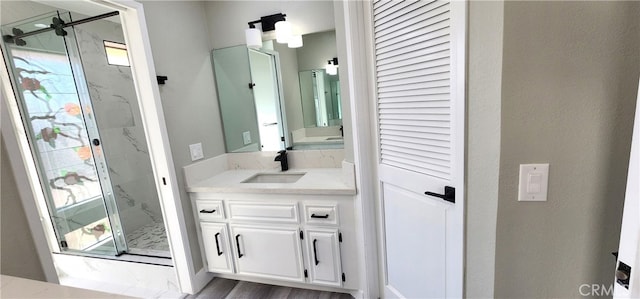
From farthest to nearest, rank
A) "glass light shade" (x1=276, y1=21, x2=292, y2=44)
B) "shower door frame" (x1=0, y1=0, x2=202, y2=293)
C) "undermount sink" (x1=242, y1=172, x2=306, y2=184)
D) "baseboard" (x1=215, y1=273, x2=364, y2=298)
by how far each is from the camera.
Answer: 1. "undermount sink" (x1=242, y1=172, x2=306, y2=184)
2. "glass light shade" (x1=276, y1=21, x2=292, y2=44)
3. "baseboard" (x1=215, y1=273, x2=364, y2=298)
4. "shower door frame" (x1=0, y1=0, x2=202, y2=293)

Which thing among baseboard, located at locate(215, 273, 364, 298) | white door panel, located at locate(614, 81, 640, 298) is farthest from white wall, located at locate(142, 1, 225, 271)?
white door panel, located at locate(614, 81, 640, 298)

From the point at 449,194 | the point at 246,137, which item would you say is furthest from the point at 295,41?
the point at 449,194

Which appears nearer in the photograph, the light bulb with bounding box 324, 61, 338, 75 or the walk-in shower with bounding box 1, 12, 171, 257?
the light bulb with bounding box 324, 61, 338, 75

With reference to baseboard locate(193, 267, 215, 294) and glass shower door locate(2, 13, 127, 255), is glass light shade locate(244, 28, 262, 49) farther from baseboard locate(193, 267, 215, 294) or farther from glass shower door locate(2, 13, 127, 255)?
baseboard locate(193, 267, 215, 294)

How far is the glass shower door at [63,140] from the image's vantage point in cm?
227

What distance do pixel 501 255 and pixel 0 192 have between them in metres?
1.64

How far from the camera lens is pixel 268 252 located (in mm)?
1885

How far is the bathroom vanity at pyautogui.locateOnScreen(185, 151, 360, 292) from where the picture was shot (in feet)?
5.57

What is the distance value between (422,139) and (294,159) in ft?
4.16

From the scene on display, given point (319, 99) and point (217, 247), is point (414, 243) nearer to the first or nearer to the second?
point (319, 99)

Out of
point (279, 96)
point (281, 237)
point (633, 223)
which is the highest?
point (279, 96)

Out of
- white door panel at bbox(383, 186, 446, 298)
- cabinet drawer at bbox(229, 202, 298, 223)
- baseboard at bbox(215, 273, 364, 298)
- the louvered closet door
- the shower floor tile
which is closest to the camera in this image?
the louvered closet door

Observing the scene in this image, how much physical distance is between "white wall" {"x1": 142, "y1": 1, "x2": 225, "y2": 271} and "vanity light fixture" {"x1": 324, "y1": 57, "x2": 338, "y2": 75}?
1.04 meters

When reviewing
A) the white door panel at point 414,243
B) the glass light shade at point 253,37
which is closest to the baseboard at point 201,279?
the white door panel at point 414,243
